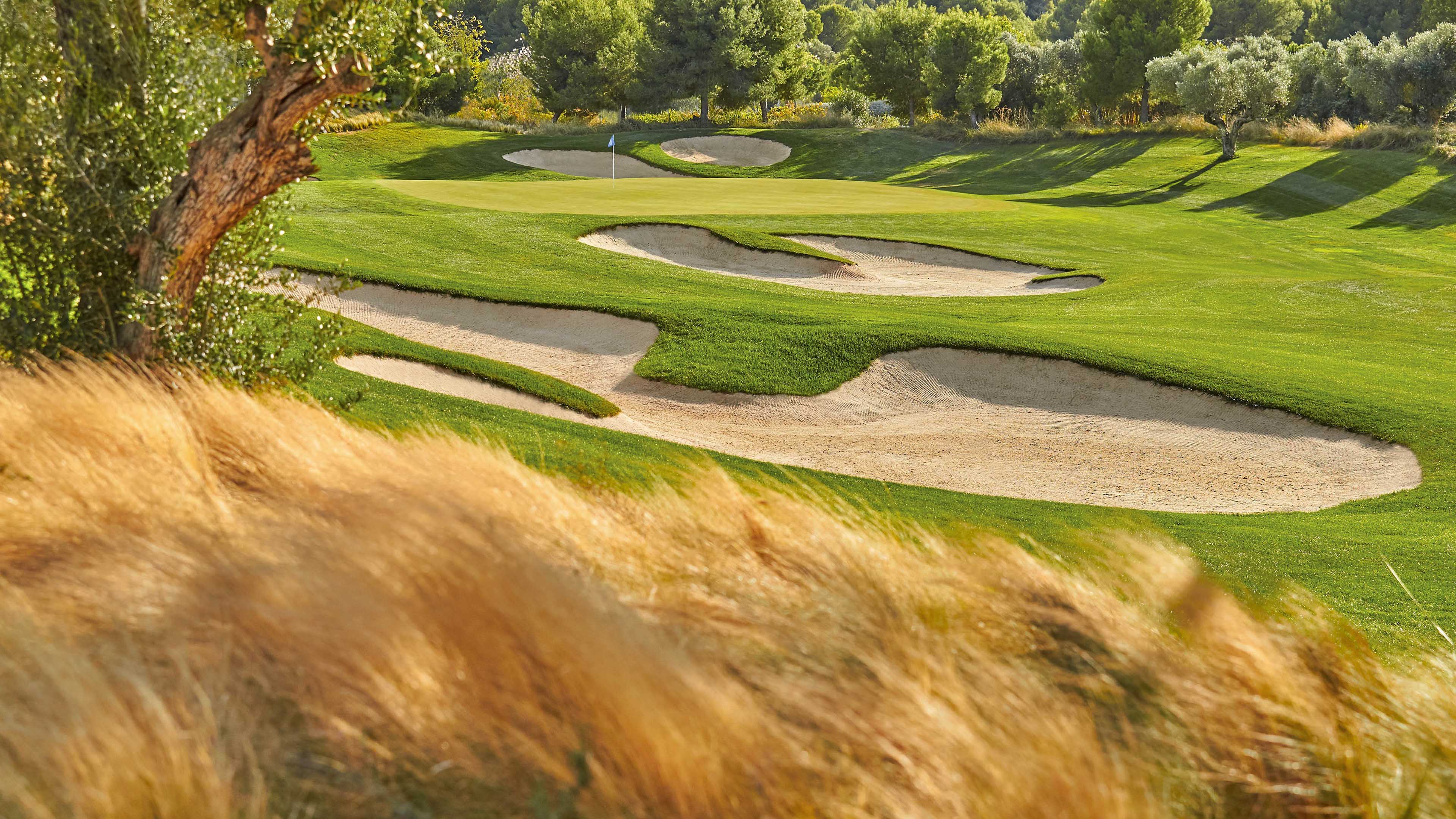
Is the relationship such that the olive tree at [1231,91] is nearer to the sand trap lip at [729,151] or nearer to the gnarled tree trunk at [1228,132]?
the gnarled tree trunk at [1228,132]

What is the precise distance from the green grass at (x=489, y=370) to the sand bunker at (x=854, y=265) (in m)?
8.95

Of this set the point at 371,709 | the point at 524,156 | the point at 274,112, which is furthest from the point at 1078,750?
the point at 524,156

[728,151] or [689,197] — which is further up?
[728,151]

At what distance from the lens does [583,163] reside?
48.0m

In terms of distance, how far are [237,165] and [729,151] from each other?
46.6 meters

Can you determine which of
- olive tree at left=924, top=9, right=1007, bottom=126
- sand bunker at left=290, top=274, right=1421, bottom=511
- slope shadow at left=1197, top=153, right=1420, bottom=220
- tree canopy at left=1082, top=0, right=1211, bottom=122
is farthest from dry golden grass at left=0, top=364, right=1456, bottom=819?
olive tree at left=924, top=9, right=1007, bottom=126

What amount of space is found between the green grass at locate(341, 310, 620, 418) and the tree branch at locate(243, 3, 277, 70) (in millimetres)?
5889

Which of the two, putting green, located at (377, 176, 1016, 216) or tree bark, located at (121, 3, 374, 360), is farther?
putting green, located at (377, 176, 1016, 216)

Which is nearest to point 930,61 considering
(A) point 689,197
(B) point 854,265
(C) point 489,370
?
(A) point 689,197

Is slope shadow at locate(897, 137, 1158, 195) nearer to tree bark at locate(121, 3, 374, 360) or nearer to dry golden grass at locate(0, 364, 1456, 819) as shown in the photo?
tree bark at locate(121, 3, 374, 360)

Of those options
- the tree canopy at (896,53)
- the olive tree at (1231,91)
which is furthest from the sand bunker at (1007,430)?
the tree canopy at (896,53)

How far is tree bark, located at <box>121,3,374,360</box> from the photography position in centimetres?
736

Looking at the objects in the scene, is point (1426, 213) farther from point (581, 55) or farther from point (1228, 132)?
point (581, 55)

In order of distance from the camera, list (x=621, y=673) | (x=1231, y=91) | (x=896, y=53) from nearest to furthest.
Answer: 1. (x=621, y=673)
2. (x=1231, y=91)
3. (x=896, y=53)
